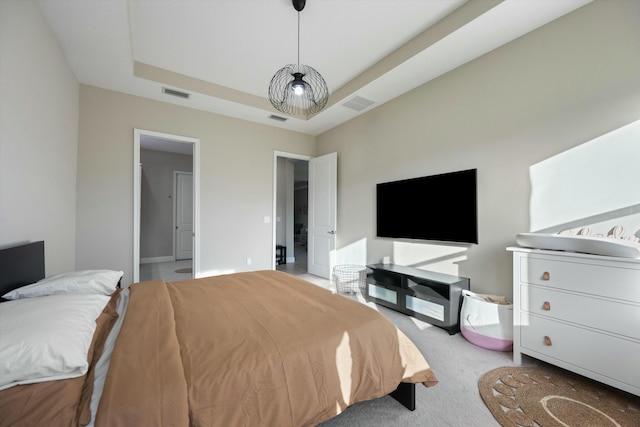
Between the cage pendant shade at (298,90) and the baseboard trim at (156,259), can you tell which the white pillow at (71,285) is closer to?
the cage pendant shade at (298,90)

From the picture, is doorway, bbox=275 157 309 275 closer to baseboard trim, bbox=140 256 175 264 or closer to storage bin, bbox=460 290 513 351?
baseboard trim, bbox=140 256 175 264

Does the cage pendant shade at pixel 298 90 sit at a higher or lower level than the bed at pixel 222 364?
higher

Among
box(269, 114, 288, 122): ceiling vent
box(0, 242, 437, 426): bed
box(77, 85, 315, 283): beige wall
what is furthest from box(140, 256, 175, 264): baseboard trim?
box(0, 242, 437, 426): bed

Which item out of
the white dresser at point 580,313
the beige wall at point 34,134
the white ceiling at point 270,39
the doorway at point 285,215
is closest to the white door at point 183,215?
the doorway at point 285,215

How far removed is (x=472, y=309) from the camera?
8.00 ft

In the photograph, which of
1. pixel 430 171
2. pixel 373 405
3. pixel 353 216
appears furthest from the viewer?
pixel 353 216

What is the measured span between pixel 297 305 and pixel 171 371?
2.71ft

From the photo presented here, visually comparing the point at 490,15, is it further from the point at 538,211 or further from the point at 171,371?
the point at 171,371

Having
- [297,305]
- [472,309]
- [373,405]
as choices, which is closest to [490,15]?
[472,309]

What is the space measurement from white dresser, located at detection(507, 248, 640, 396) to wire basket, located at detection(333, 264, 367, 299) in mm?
2136

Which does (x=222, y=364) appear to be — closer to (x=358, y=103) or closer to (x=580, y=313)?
Result: (x=580, y=313)

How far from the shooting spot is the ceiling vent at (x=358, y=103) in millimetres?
3723

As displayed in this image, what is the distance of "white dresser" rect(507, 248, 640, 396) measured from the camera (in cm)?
162

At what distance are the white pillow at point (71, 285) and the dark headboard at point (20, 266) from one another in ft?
0.27
